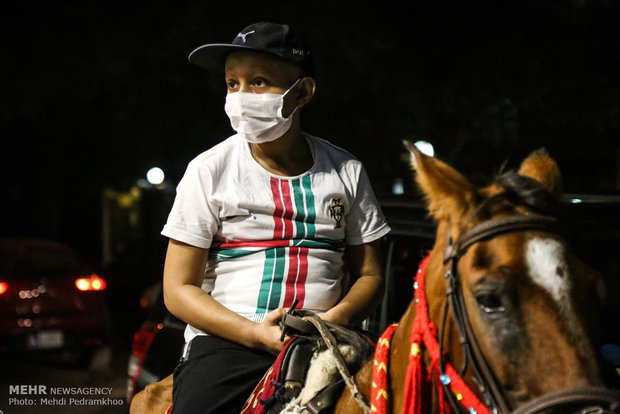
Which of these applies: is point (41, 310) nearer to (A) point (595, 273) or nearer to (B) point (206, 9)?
(B) point (206, 9)

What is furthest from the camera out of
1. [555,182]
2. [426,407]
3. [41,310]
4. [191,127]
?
[191,127]

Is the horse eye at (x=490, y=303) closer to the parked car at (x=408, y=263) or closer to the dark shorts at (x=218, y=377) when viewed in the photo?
the dark shorts at (x=218, y=377)

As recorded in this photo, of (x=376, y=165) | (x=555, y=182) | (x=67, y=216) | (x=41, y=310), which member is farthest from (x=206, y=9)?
(x=67, y=216)

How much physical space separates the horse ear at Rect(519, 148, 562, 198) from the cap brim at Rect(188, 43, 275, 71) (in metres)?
1.09

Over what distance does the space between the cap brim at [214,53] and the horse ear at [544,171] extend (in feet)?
3.56

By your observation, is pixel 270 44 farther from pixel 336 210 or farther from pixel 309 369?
pixel 309 369

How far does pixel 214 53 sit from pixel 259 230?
76 cm

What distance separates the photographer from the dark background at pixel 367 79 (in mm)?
9836

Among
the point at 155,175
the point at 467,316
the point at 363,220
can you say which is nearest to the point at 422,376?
the point at 467,316

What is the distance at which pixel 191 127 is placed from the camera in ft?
45.4

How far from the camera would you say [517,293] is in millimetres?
1791

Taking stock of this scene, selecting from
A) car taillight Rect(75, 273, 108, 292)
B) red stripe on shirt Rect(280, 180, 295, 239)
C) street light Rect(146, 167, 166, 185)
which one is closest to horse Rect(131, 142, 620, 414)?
red stripe on shirt Rect(280, 180, 295, 239)

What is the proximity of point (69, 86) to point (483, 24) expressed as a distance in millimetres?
8307

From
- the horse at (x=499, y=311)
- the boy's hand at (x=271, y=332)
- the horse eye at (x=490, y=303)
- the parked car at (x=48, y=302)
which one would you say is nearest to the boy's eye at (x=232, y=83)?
the boy's hand at (x=271, y=332)
